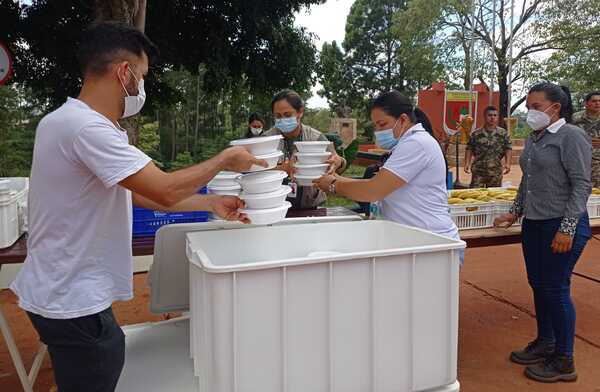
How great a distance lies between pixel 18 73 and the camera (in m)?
8.09

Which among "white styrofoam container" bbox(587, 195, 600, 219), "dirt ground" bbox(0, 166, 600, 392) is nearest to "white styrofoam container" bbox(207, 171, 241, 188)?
"dirt ground" bbox(0, 166, 600, 392)

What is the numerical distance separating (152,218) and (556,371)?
95.2 inches

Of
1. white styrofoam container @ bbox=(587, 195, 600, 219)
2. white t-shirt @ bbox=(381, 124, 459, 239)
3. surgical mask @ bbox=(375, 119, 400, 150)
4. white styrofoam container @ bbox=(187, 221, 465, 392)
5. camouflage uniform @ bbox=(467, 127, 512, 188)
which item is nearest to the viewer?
white styrofoam container @ bbox=(187, 221, 465, 392)

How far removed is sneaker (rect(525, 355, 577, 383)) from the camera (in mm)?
2975

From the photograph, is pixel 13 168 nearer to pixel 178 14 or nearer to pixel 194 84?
pixel 178 14

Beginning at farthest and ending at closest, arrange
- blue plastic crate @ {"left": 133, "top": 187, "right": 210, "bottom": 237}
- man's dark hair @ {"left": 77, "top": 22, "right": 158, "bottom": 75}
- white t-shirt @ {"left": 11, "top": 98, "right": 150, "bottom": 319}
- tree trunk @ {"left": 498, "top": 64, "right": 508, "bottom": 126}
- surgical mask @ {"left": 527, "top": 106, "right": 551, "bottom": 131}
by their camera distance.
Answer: tree trunk @ {"left": 498, "top": 64, "right": 508, "bottom": 126} → surgical mask @ {"left": 527, "top": 106, "right": 551, "bottom": 131} → blue plastic crate @ {"left": 133, "top": 187, "right": 210, "bottom": 237} → man's dark hair @ {"left": 77, "top": 22, "right": 158, "bottom": 75} → white t-shirt @ {"left": 11, "top": 98, "right": 150, "bottom": 319}

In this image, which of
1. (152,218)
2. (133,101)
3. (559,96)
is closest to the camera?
(133,101)

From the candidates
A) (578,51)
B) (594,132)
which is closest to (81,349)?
(594,132)

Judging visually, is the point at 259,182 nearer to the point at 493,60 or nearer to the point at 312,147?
the point at 312,147

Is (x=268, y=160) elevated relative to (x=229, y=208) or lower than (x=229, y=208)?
elevated

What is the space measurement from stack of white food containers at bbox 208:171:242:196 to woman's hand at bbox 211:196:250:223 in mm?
567

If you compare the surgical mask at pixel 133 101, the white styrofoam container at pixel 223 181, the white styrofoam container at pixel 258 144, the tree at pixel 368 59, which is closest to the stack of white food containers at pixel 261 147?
the white styrofoam container at pixel 258 144

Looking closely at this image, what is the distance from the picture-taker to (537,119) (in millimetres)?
2826

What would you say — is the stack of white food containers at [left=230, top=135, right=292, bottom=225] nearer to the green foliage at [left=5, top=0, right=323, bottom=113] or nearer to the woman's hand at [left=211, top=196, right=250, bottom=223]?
the woman's hand at [left=211, top=196, right=250, bottom=223]
